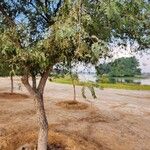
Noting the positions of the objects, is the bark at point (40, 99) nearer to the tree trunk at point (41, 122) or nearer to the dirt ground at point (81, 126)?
the tree trunk at point (41, 122)

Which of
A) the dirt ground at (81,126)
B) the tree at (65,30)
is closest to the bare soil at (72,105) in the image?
the dirt ground at (81,126)

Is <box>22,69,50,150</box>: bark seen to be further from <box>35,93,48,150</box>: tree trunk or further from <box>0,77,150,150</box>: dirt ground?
<box>0,77,150,150</box>: dirt ground

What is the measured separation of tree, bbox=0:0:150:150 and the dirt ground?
403 centimetres

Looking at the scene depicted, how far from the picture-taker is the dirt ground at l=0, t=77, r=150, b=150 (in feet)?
55.7

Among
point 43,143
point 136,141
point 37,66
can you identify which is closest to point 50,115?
point 136,141

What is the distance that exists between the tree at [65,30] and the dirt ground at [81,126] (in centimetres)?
403

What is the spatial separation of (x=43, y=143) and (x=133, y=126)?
9.21 meters

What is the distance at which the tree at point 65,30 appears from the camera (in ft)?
33.5

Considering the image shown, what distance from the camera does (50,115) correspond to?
944 inches

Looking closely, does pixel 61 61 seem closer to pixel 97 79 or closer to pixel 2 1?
pixel 97 79

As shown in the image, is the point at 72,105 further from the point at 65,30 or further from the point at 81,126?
the point at 65,30

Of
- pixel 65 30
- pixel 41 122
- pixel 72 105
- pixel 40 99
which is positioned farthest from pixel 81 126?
pixel 65 30

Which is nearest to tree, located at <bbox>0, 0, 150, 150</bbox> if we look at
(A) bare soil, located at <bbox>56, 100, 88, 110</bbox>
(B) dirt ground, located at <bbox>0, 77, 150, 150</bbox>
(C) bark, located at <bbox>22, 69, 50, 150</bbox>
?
(C) bark, located at <bbox>22, 69, 50, 150</bbox>

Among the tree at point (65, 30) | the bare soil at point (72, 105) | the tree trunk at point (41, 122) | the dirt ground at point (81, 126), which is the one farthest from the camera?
the bare soil at point (72, 105)
